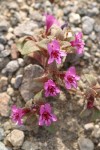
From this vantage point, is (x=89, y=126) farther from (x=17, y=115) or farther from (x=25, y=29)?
(x=25, y=29)

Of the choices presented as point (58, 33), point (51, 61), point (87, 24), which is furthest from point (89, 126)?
point (87, 24)

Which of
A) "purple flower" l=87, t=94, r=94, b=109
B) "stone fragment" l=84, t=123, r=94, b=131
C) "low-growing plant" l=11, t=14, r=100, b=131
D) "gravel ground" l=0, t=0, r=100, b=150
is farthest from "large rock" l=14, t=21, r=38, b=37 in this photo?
"stone fragment" l=84, t=123, r=94, b=131

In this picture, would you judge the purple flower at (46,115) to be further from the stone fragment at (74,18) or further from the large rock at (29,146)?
the stone fragment at (74,18)

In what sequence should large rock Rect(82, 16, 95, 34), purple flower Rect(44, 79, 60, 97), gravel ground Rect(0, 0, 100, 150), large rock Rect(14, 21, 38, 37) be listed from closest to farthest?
purple flower Rect(44, 79, 60, 97), gravel ground Rect(0, 0, 100, 150), large rock Rect(14, 21, 38, 37), large rock Rect(82, 16, 95, 34)

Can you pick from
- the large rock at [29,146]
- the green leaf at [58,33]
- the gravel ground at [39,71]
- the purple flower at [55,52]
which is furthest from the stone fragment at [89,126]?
the green leaf at [58,33]

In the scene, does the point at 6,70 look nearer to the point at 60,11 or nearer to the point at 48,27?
the point at 48,27

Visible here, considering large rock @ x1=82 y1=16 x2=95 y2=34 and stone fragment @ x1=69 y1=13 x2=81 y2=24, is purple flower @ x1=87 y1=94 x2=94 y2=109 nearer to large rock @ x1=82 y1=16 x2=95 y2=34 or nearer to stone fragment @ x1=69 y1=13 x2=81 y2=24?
large rock @ x1=82 y1=16 x2=95 y2=34

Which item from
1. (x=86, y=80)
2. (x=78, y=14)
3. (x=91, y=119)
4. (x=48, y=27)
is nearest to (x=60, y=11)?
(x=78, y=14)
